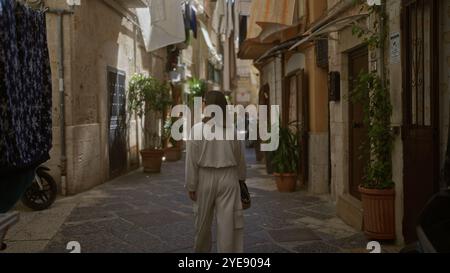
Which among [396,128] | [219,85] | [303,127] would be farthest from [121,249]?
[219,85]

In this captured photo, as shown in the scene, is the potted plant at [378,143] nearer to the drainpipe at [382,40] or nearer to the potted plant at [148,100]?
the drainpipe at [382,40]

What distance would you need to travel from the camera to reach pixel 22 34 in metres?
3.70

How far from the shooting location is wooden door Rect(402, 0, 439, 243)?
195 inches

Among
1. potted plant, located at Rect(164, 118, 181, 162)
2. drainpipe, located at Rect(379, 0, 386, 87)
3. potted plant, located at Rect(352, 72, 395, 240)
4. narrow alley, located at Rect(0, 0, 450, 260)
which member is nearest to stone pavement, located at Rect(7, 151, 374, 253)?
narrow alley, located at Rect(0, 0, 450, 260)

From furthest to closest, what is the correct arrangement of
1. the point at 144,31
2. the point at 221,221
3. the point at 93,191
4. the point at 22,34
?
the point at 144,31 < the point at 93,191 < the point at 221,221 < the point at 22,34

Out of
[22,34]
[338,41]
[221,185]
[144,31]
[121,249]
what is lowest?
[121,249]

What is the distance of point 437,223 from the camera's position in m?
2.42

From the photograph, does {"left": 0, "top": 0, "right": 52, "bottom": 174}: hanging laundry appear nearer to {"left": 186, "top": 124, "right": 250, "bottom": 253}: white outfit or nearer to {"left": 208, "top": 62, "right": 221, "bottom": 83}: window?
{"left": 186, "top": 124, "right": 250, "bottom": 253}: white outfit

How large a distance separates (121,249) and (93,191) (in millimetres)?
4417

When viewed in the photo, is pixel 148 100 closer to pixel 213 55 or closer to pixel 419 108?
pixel 419 108

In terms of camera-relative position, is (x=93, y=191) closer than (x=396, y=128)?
No

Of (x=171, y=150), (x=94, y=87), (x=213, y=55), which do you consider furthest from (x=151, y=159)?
(x=213, y=55)
